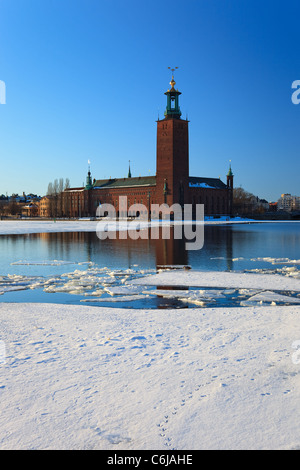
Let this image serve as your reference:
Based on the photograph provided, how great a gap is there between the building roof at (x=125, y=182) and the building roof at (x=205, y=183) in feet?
36.8

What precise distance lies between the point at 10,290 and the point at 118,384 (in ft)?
22.1

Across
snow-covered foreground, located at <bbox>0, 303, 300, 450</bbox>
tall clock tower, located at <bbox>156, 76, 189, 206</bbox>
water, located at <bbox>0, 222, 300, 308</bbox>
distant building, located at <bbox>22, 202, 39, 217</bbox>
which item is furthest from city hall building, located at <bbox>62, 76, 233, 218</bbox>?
snow-covered foreground, located at <bbox>0, 303, 300, 450</bbox>

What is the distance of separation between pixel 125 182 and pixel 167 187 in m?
27.0

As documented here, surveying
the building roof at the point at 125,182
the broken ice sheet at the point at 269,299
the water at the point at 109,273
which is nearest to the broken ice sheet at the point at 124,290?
the water at the point at 109,273

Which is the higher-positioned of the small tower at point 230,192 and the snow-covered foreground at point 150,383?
the small tower at point 230,192

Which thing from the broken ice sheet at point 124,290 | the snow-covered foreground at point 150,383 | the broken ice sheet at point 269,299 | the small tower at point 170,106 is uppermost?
the small tower at point 170,106

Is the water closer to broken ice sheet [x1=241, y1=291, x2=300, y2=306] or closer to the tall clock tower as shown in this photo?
broken ice sheet [x1=241, y1=291, x2=300, y2=306]

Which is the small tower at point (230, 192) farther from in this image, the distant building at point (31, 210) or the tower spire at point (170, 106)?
the distant building at point (31, 210)

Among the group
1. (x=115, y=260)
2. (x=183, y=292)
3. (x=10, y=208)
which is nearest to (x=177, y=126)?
(x=10, y=208)

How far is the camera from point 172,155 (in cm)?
10006

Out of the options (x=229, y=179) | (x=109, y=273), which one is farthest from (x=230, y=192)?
(x=109, y=273)

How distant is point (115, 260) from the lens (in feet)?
54.8

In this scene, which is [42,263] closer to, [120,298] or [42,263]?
[42,263]

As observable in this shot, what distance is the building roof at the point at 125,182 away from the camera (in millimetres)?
114625
